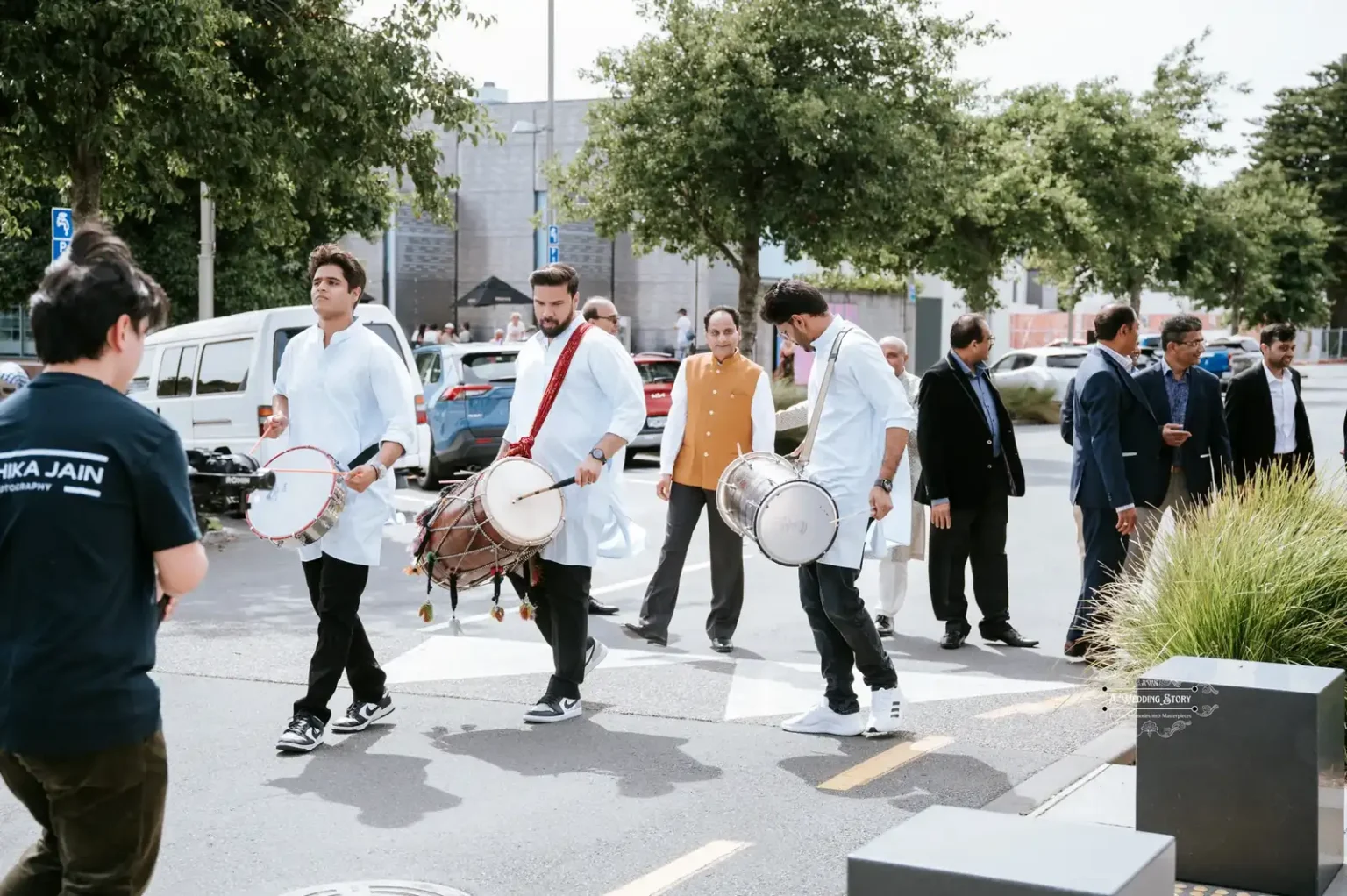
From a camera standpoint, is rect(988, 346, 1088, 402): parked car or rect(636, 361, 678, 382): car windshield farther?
rect(988, 346, 1088, 402): parked car

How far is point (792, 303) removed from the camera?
711 cm

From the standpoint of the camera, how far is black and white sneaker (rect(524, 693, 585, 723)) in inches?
290

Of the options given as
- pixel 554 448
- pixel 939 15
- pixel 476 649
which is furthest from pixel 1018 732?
pixel 939 15

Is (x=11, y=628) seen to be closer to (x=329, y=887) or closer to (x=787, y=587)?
(x=329, y=887)

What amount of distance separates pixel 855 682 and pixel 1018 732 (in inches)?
47.5

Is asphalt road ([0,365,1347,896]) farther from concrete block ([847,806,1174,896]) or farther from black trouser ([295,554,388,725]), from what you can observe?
concrete block ([847,806,1174,896])

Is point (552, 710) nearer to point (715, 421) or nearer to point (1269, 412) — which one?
point (715, 421)

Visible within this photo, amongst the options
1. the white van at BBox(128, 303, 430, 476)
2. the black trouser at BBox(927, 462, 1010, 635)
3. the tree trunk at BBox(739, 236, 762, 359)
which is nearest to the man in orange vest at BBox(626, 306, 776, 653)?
the black trouser at BBox(927, 462, 1010, 635)

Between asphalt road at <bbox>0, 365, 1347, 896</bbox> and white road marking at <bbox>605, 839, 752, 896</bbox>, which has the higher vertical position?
white road marking at <bbox>605, 839, 752, 896</bbox>

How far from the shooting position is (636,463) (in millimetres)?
21766

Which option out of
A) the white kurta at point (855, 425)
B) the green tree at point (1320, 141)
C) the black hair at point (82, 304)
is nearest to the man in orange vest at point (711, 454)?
the white kurta at point (855, 425)

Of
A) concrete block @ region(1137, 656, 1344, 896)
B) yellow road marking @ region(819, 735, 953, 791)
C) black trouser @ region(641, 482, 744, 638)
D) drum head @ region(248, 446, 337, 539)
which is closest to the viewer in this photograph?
concrete block @ region(1137, 656, 1344, 896)

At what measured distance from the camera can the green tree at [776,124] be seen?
24.8 meters

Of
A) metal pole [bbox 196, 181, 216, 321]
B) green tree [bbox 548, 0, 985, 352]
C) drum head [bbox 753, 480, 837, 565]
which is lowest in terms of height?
drum head [bbox 753, 480, 837, 565]
